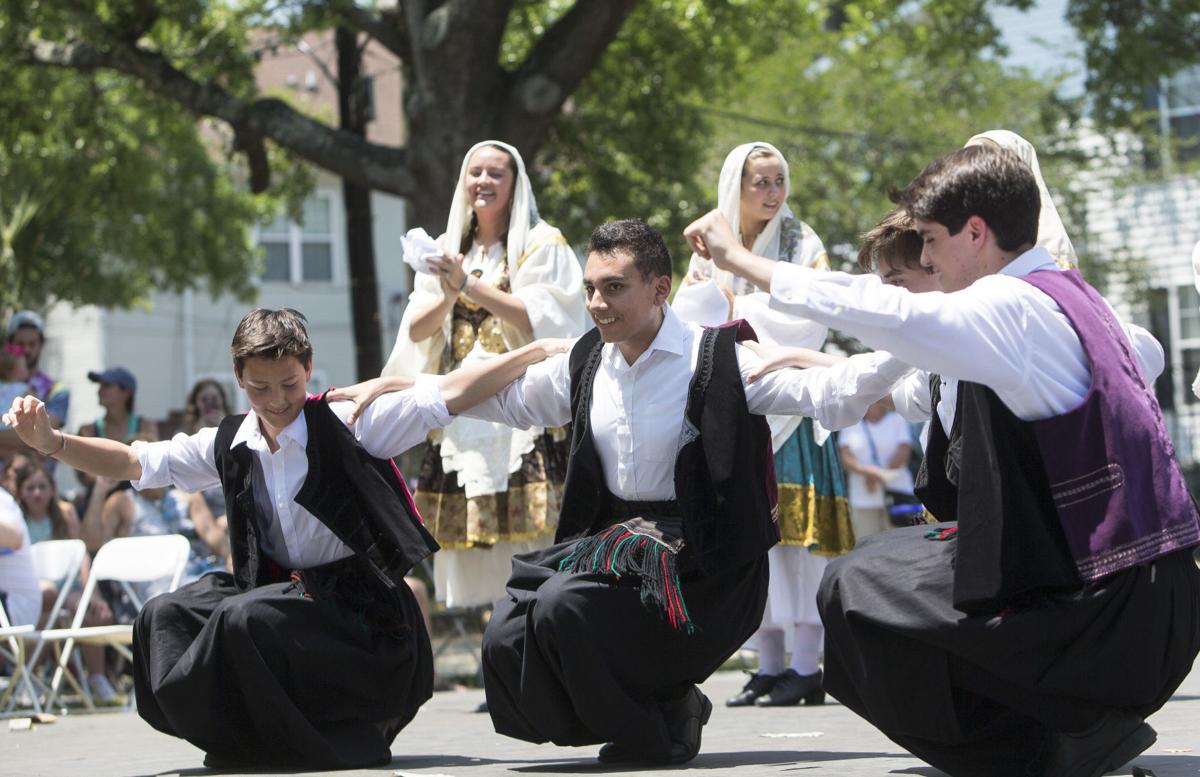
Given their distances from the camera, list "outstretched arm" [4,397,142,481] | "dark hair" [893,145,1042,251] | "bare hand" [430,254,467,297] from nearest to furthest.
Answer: "dark hair" [893,145,1042,251]
"outstretched arm" [4,397,142,481]
"bare hand" [430,254,467,297]

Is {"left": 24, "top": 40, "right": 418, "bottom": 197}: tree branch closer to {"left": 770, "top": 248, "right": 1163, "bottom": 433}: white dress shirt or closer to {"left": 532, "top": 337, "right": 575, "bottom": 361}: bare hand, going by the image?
{"left": 532, "top": 337, "right": 575, "bottom": 361}: bare hand

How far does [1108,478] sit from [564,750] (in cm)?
258

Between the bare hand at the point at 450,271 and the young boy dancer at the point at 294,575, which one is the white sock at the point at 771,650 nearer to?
the bare hand at the point at 450,271

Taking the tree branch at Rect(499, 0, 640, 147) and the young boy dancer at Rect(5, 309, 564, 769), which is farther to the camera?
the tree branch at Rect(499, 0, 640, 147)

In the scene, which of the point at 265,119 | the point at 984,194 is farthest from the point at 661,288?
the point at 265,119

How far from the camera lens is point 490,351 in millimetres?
7195

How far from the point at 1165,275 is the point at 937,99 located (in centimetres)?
407

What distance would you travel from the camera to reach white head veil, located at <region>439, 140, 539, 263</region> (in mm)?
7195

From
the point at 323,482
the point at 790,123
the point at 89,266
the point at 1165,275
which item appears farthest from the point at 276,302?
the point at 323,482

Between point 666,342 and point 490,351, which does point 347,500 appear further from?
point 490,351

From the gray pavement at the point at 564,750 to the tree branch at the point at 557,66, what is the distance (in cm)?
595

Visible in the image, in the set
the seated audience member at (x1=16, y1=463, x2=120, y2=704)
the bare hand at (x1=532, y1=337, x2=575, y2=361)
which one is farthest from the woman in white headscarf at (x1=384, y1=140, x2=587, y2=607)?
the seated audience member at (x1=16, y1=463, x2=120, y2=704)

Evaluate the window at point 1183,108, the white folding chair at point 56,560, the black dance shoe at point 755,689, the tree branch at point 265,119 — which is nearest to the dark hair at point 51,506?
the white folding chair at point 56,560

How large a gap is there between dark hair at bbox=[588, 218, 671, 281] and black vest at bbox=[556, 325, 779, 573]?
0.28 metres
